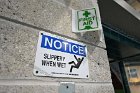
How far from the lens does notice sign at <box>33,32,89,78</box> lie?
646 millimetres

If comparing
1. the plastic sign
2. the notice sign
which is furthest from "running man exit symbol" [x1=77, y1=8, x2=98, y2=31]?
the notice sign

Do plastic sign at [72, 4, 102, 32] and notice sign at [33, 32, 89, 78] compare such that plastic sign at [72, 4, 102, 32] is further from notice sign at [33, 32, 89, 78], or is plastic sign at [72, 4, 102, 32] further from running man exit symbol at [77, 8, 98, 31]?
notice sign at [33, 32, 89, 78]

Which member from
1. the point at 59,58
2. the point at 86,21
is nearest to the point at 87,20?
the point at 86,21

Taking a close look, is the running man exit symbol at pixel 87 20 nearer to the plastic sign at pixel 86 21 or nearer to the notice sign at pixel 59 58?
the plastic sign at pixel 86 21

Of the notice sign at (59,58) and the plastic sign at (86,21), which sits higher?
the plastic sign at (86,21)

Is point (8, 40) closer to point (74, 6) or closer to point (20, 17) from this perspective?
point (20, 17)

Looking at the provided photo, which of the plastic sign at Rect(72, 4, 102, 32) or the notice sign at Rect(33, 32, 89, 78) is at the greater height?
the plastic sign at Rect(72, 4, 102, 32)

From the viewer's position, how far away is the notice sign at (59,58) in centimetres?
65

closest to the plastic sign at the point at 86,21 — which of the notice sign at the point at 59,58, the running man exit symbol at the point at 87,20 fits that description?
the running man exit symbol at the point at 87,20

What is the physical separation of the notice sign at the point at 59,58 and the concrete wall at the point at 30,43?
0.09 ft

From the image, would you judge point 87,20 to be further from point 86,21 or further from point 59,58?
point 59,58

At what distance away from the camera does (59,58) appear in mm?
709

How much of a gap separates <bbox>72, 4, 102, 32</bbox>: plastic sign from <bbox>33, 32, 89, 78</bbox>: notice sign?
0.11 meters

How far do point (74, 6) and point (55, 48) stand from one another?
0.42m
